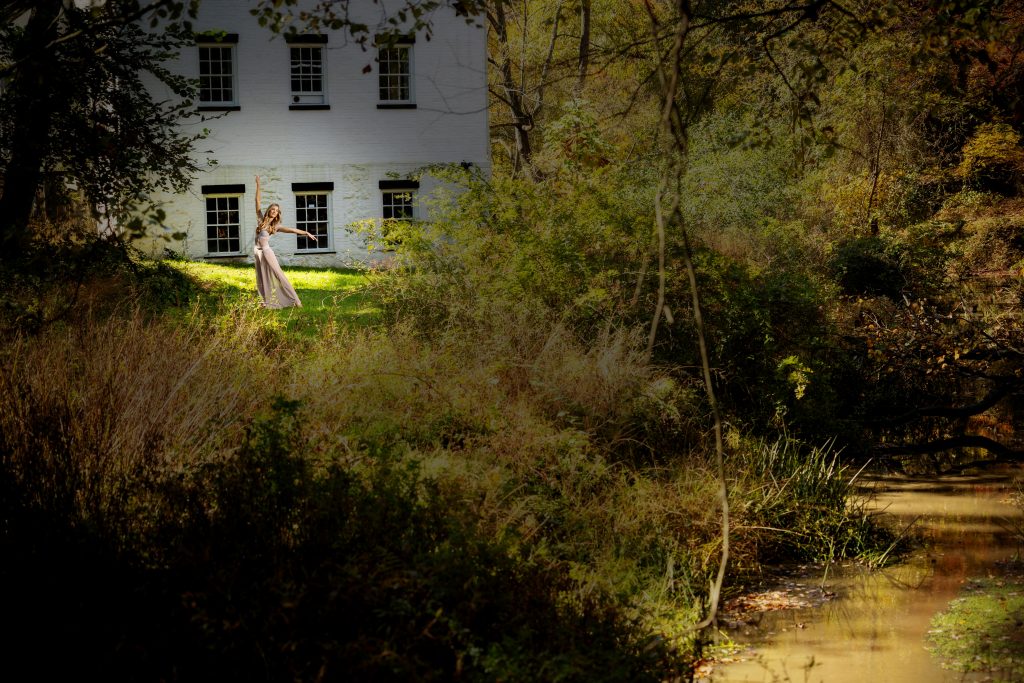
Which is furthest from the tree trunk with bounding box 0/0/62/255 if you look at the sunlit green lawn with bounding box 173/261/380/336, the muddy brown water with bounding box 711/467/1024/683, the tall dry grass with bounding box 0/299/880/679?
the muddy brown water with bounding box 711/467/1024/683

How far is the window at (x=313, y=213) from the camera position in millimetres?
26359

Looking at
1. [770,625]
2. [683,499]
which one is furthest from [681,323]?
[770,625]

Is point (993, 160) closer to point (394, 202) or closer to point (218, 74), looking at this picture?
point (394, 202)

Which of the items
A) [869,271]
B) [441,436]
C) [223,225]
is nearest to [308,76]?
[223,225]

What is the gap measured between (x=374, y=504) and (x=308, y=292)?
15.1 meters

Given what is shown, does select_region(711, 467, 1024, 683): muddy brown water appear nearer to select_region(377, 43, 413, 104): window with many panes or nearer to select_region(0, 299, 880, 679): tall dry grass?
select_region(0, 299, 880, 679): tall dry grass

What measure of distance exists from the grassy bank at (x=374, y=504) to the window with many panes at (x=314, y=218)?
45.0 ft

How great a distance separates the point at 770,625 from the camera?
902cm

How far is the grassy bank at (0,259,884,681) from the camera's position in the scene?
205 inches

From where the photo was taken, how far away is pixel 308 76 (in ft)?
85.6

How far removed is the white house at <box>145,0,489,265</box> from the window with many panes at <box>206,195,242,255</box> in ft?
0.08

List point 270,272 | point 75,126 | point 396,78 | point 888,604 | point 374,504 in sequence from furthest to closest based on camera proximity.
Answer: point 396,78 < point 270,272 < point 75,126 < point 888,604 < point 374,504

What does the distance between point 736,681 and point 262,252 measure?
1245 centimetres

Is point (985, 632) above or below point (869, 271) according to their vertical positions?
below
